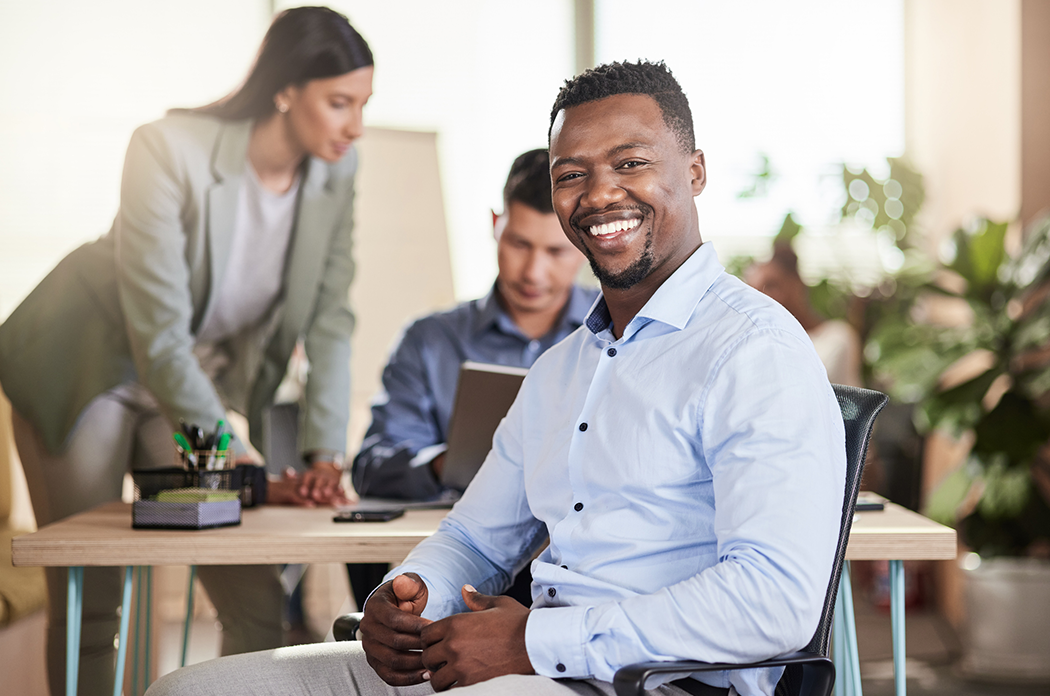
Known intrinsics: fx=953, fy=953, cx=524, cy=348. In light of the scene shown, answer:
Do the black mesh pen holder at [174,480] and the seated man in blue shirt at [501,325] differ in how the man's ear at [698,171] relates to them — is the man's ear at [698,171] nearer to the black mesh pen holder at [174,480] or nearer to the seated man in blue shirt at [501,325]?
the seated man in blue shirt at [501,325]

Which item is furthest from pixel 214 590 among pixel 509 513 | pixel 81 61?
pixel 81 61

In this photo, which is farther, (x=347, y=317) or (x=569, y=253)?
(x=347, y=317)

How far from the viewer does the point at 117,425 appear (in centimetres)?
256

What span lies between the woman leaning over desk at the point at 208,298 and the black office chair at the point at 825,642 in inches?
56.2

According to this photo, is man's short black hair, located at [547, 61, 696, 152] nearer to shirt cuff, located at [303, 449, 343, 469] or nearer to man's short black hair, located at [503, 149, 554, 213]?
man's short black hair, located at [503, 149, 554, 213]

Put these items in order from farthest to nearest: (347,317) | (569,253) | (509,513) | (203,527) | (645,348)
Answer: (347,317) → (569,253) → (203,527) → (509,513) → (645,348)

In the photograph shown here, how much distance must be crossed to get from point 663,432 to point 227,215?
1855 mm

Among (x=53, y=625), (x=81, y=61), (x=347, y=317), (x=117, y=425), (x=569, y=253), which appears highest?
(x=81, y=61)

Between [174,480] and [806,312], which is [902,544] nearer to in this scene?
[174,480]

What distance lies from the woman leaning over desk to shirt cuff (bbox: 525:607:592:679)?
1.32 m

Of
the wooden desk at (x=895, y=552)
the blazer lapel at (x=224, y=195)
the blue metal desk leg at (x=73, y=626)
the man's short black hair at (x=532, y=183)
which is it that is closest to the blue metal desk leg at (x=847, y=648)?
the wooden desk at (x=895, y=552)

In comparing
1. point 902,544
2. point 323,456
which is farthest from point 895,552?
point 323,456

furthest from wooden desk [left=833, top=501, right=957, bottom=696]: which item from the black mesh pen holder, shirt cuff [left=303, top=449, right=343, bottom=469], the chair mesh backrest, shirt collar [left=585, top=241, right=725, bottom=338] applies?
shirt cuff [left=303, top=449, right=343, bottom=469]

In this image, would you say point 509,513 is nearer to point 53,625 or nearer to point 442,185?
point 53,625
